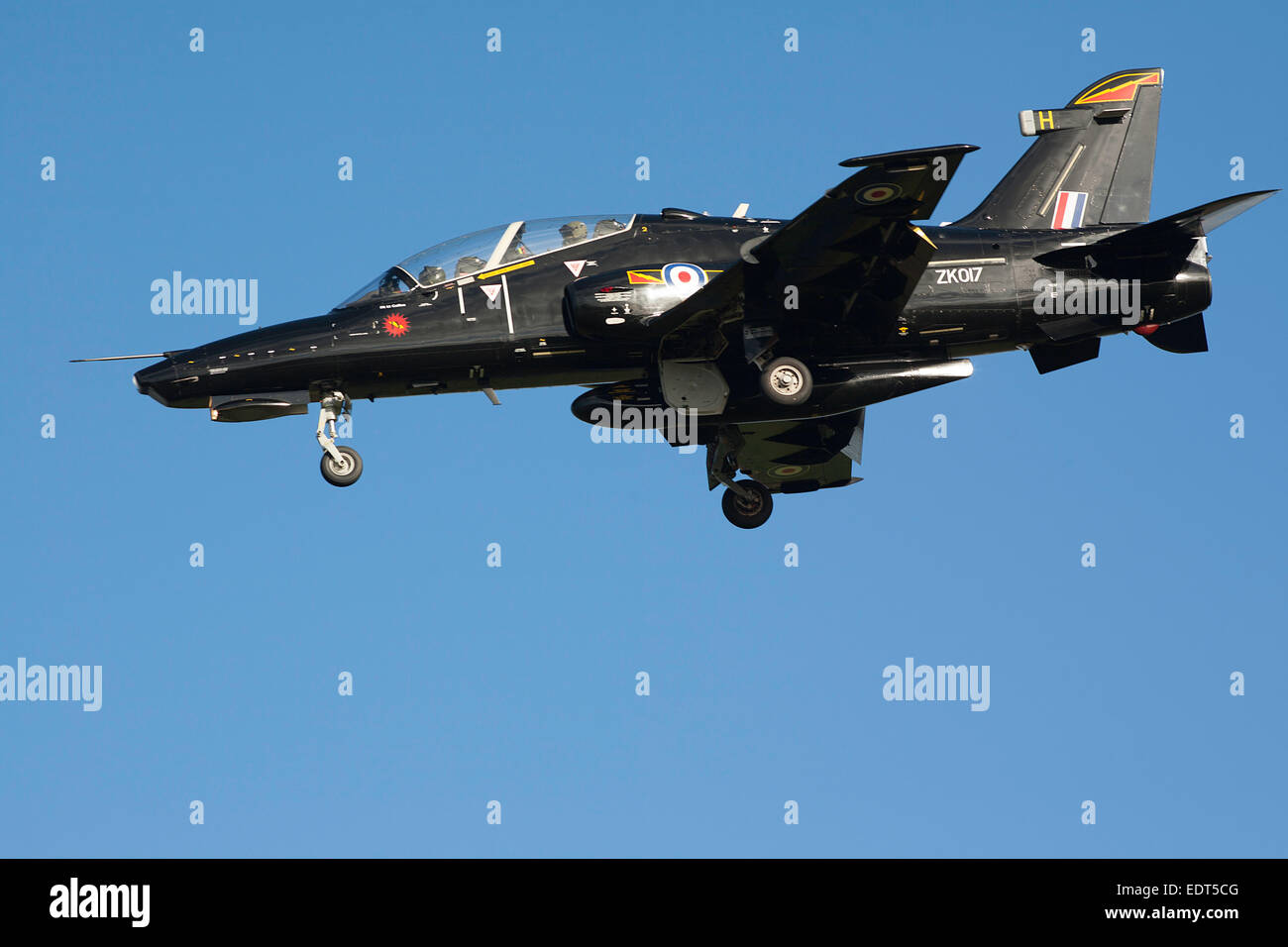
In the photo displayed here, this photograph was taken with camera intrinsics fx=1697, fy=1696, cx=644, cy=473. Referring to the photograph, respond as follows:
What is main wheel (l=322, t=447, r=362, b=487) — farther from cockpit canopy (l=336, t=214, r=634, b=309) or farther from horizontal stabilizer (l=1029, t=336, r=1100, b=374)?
horizontal stabilizer (l=1029, t=336, r=1100, b=374)

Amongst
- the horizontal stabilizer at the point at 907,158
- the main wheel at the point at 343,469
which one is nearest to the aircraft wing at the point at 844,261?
the horizontal stabilizer at the point at 907,158

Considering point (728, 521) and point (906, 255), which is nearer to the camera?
point (906, 255)

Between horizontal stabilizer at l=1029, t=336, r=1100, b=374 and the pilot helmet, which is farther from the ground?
the pilot helmet

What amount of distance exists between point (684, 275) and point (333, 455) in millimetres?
6045

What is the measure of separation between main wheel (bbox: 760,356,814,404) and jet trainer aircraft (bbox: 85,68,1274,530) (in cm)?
3

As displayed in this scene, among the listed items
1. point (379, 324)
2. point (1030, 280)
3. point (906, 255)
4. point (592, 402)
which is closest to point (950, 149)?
point (906, 255)

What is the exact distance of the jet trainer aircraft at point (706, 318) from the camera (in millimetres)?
25672

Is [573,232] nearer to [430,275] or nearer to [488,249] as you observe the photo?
[488,249]

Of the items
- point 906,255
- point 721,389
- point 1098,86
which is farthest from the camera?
point 1098,86

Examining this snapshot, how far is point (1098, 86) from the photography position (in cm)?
3008

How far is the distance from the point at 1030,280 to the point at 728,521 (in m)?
7.11

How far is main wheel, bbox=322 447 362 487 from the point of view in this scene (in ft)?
85.3

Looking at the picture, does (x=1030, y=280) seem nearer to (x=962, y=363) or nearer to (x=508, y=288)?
(x=962, y=363)

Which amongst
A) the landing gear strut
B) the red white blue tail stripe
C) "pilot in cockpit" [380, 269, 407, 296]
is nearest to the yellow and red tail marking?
the red white blue tail stripe
